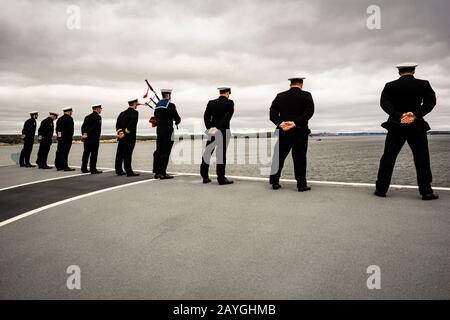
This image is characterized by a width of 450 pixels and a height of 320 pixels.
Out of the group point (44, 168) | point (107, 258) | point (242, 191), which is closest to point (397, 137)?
point (242, 191)

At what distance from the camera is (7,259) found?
9.77 ft

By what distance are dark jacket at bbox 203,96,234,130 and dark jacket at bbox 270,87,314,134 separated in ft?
3.60

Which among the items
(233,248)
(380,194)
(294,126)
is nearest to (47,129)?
(294,126)

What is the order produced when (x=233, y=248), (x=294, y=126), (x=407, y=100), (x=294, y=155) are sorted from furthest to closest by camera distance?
(x=294, y=155) → (x=294, y=126) → (x=407, y=100) → (x=233, y=248)

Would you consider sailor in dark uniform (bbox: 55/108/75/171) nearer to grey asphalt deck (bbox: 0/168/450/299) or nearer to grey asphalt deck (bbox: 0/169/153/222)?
grey asphalt deck (bbox: 0/169/153/222)

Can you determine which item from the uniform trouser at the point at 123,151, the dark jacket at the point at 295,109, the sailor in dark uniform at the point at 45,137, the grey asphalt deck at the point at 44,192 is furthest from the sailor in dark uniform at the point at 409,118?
the sailor in dark uniform at the point at 45,137

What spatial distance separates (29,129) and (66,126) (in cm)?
283

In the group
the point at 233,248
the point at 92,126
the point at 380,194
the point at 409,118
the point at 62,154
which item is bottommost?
the point at 233,248

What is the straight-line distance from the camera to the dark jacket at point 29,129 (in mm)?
12469

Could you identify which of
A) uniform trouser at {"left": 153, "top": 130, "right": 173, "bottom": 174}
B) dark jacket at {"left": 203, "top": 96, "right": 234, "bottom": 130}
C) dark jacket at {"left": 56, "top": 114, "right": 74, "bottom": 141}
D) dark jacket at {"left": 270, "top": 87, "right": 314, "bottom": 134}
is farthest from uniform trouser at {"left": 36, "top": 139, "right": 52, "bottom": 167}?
dark jacket at {"left": 270, "top": 87, "right": 314, "bottom": 134}

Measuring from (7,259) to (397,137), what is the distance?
586 cm

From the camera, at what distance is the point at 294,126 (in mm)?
6094

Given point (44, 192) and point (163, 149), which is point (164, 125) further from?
point (44, 192)
